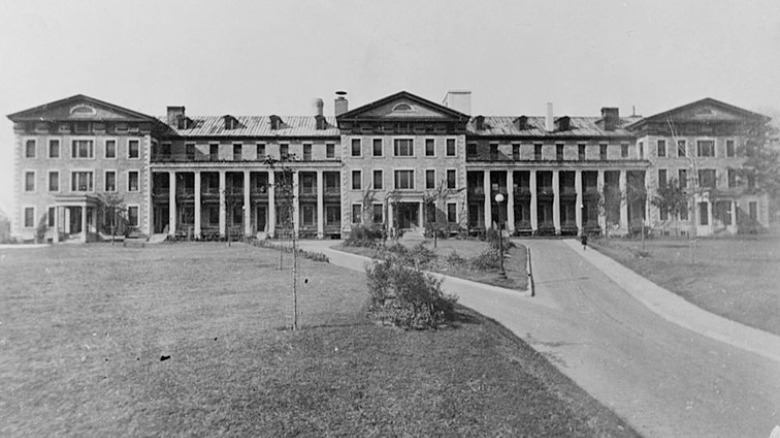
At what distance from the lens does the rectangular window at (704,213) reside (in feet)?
64.7

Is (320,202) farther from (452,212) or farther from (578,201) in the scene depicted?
(578,201)

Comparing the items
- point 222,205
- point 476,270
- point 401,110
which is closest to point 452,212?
point 401,110

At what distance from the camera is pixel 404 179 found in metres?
32.7

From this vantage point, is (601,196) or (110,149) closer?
(110,149)

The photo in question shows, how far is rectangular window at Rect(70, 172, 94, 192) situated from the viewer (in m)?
18.5

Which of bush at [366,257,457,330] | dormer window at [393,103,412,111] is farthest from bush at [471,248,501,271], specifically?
dormer window at [393,103,412,111]

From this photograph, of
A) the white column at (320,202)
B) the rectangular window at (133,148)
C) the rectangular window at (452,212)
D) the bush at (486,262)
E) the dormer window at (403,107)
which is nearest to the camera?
the bush at (486,262)

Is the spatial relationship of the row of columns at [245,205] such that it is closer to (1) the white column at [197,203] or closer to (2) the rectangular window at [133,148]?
(1) the white column at [197,203]

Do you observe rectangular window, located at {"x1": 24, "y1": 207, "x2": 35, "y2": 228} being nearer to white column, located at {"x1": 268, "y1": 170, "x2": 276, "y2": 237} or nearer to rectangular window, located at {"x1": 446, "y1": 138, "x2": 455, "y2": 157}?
white column, located at {"x1": 268, "y1": 170, "x2": 276, "y2": 237}

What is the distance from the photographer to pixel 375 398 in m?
6.62

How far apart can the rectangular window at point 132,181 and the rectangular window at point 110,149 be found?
4.52 ft

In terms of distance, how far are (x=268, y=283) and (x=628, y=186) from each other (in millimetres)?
23258

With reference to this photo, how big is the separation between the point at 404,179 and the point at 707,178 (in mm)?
17628

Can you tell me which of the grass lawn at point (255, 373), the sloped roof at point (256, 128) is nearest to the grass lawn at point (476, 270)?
the grass lawn at point (255, 373)
